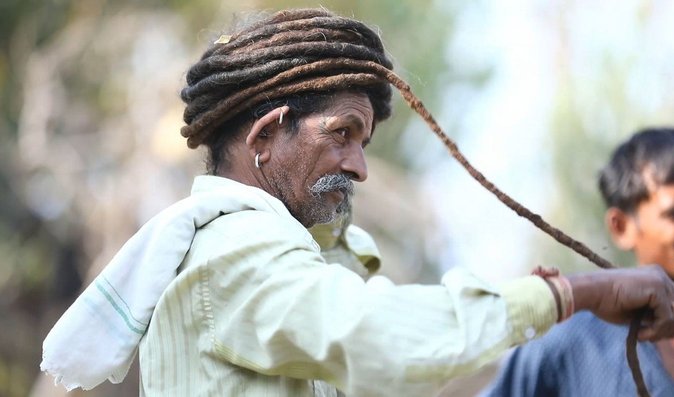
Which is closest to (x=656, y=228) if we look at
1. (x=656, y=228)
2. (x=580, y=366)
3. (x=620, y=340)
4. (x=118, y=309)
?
(x=656, y=228)

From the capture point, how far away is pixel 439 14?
34.8ft

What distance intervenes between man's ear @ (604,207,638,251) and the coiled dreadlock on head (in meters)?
0.99

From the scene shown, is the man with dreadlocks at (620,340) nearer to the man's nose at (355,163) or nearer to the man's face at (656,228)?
the man's face at (656,228)

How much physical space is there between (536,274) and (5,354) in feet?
35.2

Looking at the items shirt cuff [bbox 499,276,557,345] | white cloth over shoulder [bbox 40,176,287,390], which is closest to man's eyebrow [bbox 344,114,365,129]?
white cloth over shoulder [bbox 40,176,287,390]

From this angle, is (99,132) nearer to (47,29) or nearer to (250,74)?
(47,29)

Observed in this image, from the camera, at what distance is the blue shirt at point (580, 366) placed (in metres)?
3.02

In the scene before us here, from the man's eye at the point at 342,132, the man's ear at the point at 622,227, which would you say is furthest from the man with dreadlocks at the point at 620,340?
the man's eye at the point at 342,132

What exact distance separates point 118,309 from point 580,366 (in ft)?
4.54

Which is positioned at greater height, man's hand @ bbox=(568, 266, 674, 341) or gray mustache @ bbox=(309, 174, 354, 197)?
gray mustache @ bbox=(309, 174, 354, 197)

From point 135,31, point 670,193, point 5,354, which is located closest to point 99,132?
point 135,31

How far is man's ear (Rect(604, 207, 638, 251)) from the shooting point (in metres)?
3.29

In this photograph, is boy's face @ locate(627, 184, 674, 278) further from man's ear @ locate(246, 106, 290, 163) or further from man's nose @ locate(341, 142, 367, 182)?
man's ear @ locate(246, 106, 290, 163)

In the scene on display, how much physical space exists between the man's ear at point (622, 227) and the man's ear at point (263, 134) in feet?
4.07
